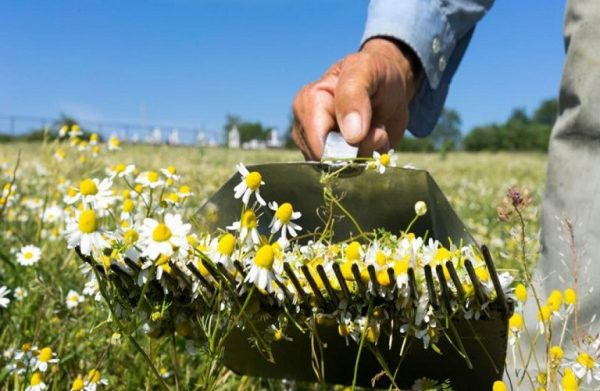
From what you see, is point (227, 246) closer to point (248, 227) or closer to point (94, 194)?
point (248, 227)

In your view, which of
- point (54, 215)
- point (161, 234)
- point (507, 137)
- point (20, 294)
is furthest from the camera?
point (507, 137)

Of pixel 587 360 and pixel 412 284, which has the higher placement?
pixel 412 284

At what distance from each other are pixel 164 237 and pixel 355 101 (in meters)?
0.91

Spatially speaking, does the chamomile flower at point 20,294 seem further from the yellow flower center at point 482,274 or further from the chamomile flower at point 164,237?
the yellow flower center at point 482,274

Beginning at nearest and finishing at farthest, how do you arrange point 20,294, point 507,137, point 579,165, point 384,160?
point 384,160 → point 579,165 → point 20,294 → point 507,137

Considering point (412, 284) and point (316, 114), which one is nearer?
point (412, 284)

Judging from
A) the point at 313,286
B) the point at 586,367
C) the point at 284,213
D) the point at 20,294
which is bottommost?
the point at 20,294

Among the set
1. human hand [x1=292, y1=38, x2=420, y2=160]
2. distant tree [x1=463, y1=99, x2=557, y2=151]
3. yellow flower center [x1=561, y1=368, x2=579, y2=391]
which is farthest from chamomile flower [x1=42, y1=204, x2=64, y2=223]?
distant tree [x1=463, y1=99, x2=557, y2=151]

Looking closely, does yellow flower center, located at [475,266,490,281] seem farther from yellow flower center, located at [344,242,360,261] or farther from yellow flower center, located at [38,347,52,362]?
yellow flower center, located at [38,347,52,362]

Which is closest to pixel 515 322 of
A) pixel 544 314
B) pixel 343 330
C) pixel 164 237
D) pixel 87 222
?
pixel 544 314

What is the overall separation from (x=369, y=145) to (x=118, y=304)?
2.70ft

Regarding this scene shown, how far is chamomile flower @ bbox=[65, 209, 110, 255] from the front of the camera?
1.08 meters

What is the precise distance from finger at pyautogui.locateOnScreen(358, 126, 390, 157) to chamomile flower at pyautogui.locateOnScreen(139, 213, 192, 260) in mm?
831

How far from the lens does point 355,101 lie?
1.79 metres
